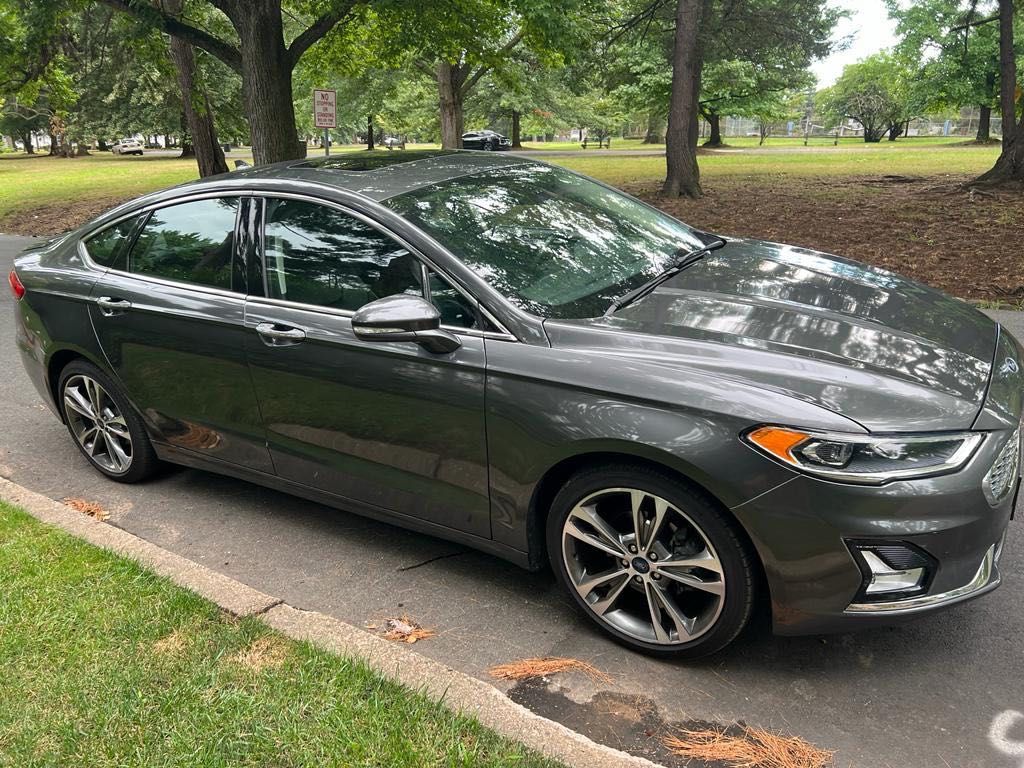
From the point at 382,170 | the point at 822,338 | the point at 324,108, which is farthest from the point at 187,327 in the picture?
the point at 324,108

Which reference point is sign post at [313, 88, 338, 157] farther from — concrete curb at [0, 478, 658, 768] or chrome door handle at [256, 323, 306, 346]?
chrome door handle at [256, 323, 306, 346]

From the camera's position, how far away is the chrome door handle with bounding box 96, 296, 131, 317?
12.9 ft

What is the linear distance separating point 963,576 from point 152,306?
137 inches

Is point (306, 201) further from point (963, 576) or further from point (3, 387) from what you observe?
point (3, 387)

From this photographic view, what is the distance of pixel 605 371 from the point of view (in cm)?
Result: 268

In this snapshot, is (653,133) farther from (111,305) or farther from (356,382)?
(356,382)

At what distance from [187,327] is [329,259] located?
829 millimetres

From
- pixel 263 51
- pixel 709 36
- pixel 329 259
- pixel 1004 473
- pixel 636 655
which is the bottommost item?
pixel 636 655

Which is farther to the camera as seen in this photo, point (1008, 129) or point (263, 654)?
point (1008, 129)

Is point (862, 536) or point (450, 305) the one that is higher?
point (450, 305)

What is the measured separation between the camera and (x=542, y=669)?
2.81 m

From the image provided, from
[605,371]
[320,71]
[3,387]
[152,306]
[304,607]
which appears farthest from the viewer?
[320,71]

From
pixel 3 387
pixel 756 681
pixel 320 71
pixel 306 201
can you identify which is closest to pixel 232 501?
pixel 306 201

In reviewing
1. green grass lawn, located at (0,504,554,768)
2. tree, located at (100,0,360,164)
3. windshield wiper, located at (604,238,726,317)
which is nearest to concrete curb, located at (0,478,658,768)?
green grass lawn, located at (0,504,554,768)
